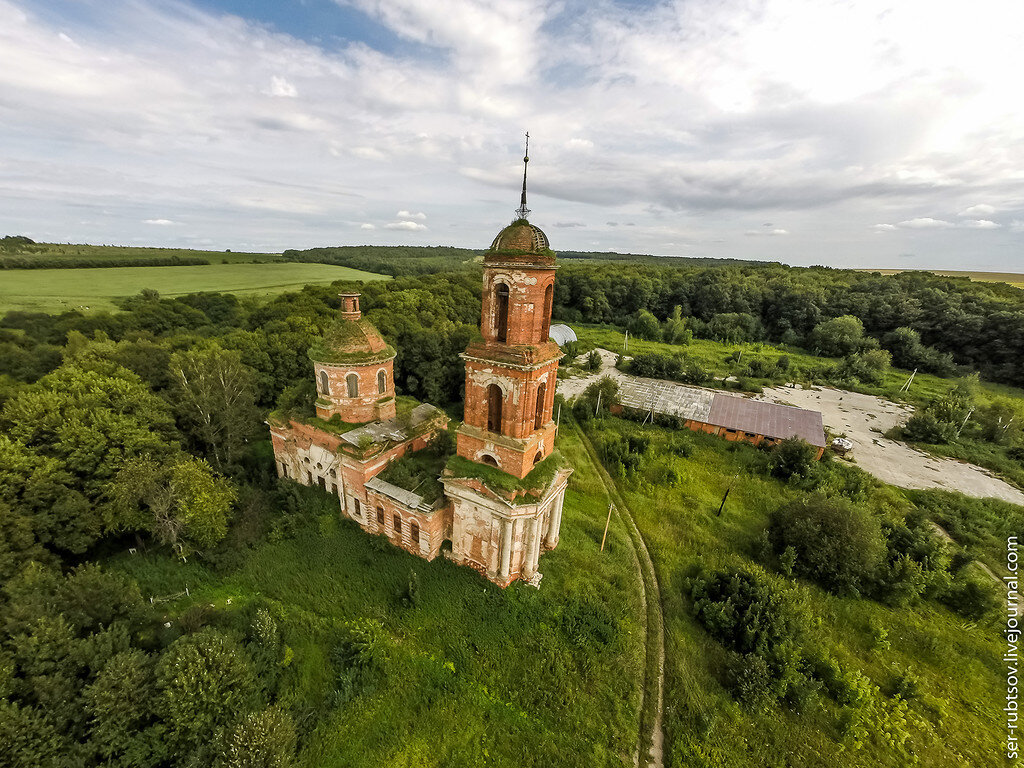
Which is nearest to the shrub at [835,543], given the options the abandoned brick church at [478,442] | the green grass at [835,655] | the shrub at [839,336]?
the green grass at [835,655]

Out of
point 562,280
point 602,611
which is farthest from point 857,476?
point 562,280

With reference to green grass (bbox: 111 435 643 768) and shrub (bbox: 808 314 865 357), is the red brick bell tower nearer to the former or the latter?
green grass (bbox: 111 435 643 768)

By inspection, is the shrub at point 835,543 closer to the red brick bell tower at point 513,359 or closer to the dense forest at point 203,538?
the dense forest at point 203,538

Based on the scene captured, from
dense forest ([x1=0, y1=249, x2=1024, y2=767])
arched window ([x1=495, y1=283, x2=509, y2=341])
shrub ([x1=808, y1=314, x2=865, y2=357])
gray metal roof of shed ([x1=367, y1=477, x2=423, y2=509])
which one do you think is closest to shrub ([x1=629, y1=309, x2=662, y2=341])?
shrub ([x1=808, y1=314, x2=865, y2=357])

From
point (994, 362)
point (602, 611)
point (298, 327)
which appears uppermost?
point (298, 327)

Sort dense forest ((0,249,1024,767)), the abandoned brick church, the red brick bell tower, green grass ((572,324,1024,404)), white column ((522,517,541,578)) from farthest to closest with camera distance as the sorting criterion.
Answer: green grass ((572,324,1024,404)) → white column ((522,517,541,578)) → the abandoned brick church → the red brick bell tower → dense forest ((0,249,1024,767))

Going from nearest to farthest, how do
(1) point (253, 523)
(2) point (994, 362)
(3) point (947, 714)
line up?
(3) point (947, 714) < (1) point (253, 523) < (2) point (994, 362)

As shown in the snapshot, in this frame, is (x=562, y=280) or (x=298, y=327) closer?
(x=298, y=327)

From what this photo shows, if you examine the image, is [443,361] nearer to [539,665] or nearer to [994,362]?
[539,665]
